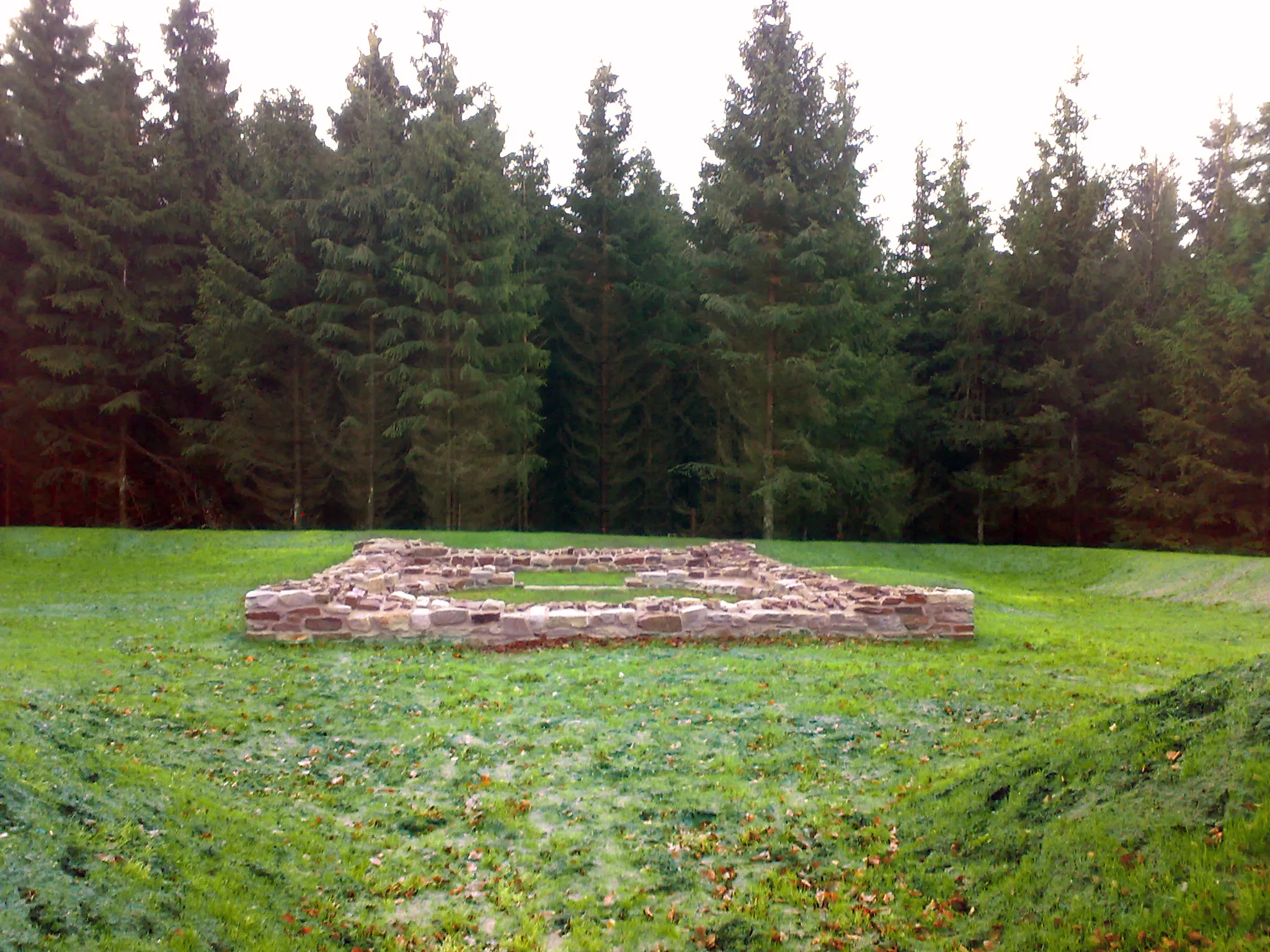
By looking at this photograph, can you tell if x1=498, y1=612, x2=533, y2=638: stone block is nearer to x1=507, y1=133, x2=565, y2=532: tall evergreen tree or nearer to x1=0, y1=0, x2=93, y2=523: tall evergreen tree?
x1=507, y1=133, x2=565, y2=532: tall evergreen tree

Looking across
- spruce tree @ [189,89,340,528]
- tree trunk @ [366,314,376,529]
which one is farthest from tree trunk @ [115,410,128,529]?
tree trunk @ [366,314,376,529]

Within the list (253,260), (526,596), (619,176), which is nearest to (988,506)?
(619,176)

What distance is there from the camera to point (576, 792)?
18.5ft

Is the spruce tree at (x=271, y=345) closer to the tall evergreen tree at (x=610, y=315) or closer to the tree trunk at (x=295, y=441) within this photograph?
the tree trunk at (x=295, y=441)

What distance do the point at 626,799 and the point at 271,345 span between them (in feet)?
82.0

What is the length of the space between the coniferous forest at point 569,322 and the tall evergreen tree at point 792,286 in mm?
116

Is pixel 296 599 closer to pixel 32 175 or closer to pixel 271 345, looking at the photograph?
pixel 271 345

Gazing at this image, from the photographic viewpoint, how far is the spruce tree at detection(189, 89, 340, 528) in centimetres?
2630

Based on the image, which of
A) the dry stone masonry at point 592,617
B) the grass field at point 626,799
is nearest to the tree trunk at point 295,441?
the dry stone masonry at point 592,617

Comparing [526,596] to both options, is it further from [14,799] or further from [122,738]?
[14,799]

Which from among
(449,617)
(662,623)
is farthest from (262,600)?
(662,623)

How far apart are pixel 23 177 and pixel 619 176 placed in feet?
59.3

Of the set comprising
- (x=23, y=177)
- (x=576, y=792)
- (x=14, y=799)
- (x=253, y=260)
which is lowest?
(x=576, y=792)

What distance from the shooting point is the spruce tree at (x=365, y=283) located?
25.7 m
